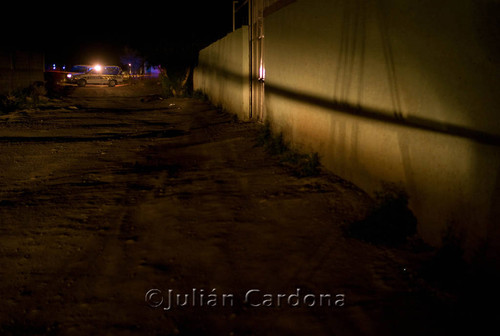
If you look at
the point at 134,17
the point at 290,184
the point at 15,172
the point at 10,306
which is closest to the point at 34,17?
the point at 134,17

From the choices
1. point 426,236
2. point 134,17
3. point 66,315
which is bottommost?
point 66,315

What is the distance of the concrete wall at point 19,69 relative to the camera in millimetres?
19562

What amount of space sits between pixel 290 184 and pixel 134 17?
23933 millimetres

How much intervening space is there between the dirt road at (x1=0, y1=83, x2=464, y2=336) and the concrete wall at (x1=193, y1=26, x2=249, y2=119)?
501 cm

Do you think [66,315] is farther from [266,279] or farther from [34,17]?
[34,17]

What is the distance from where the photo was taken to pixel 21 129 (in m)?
12.1

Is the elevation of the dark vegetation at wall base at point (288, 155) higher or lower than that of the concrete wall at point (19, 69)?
lower

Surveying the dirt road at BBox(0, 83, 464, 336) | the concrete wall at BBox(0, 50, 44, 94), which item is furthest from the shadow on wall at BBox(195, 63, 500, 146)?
the concrete wall at BBox(0, 50, 44, 94)

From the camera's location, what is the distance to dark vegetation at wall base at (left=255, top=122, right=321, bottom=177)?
6590 millimetres

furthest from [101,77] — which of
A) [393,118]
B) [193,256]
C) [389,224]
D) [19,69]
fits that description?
[389,224]

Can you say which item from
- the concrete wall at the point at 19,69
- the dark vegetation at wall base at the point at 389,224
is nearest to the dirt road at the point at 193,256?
the dark vegetation at wall base at the point at 389,224

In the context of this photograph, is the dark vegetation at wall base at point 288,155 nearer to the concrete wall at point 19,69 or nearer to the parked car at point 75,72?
the concrete wall at point 19,69

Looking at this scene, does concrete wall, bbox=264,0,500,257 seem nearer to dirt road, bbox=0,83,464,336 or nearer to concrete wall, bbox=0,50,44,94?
dirt road, bbox=0,83,464,336

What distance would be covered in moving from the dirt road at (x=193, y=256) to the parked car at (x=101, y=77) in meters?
25.5
